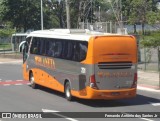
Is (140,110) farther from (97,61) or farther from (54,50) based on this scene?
(54,50)

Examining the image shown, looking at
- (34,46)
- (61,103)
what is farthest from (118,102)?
(34,46)

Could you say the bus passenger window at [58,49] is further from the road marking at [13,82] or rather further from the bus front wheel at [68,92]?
the road marking at [13,82]

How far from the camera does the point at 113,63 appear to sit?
1819cm

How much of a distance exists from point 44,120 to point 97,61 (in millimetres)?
4042

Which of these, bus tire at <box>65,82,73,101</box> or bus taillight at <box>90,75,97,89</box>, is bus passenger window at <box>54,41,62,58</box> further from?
bus taillight at <box>90,75,97,89</box>

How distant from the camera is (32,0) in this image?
69875 mm

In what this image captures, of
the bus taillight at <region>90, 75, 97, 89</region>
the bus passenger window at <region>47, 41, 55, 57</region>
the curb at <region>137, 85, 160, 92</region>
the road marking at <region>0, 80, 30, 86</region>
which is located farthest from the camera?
the road marking at <region>0, 80, 30, 86</region>

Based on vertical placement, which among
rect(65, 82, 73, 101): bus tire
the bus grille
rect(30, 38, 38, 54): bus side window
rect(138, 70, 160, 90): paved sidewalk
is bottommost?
rect(138, 70, 160, 90): paved sidewalk

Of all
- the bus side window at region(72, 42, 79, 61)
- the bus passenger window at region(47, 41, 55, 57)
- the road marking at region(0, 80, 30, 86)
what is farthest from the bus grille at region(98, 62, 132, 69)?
the road marking at region(0, 80, 30, 86)

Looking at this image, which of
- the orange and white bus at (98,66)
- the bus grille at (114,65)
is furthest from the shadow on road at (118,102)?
the bus grille at (114,65)

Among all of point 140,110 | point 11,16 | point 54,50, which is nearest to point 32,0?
point 11,16

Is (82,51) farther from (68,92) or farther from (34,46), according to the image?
(34,46)

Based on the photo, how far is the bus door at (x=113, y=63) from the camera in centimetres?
1803

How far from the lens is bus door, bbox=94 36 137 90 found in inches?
710
